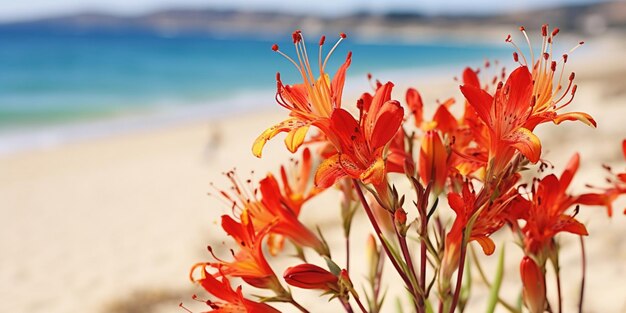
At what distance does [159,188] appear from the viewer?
871 cm

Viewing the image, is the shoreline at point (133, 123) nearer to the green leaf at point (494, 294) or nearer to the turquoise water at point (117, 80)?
the turquoise water at point (117, 80)

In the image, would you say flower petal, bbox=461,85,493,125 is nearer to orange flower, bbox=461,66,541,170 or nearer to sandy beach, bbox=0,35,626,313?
orange flower, bbox=461,66,541,170

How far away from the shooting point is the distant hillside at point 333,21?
7538 centimetres

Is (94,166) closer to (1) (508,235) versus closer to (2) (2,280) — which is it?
(2) (2,280)

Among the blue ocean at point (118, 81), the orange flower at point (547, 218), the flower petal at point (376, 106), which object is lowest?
the orange flower at point (547, 218)

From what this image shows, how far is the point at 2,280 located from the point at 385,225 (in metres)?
4.56

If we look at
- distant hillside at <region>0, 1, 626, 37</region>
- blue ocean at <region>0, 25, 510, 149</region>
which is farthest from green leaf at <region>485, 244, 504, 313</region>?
distant hillside at <region>0, 1, 626, 37</region>

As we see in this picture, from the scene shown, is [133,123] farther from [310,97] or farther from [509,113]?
[509,113]

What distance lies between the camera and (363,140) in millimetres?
1453

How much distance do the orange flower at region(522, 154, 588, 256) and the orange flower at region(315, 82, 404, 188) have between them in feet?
1.63

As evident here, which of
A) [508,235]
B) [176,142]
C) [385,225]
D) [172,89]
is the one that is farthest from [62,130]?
[385,225]

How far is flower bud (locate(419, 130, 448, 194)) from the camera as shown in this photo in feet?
5.33

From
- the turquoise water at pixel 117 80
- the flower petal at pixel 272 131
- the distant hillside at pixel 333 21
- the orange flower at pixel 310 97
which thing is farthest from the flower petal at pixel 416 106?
the distant hillside at pixel 333 21

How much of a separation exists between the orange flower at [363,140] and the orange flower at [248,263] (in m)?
0.35
